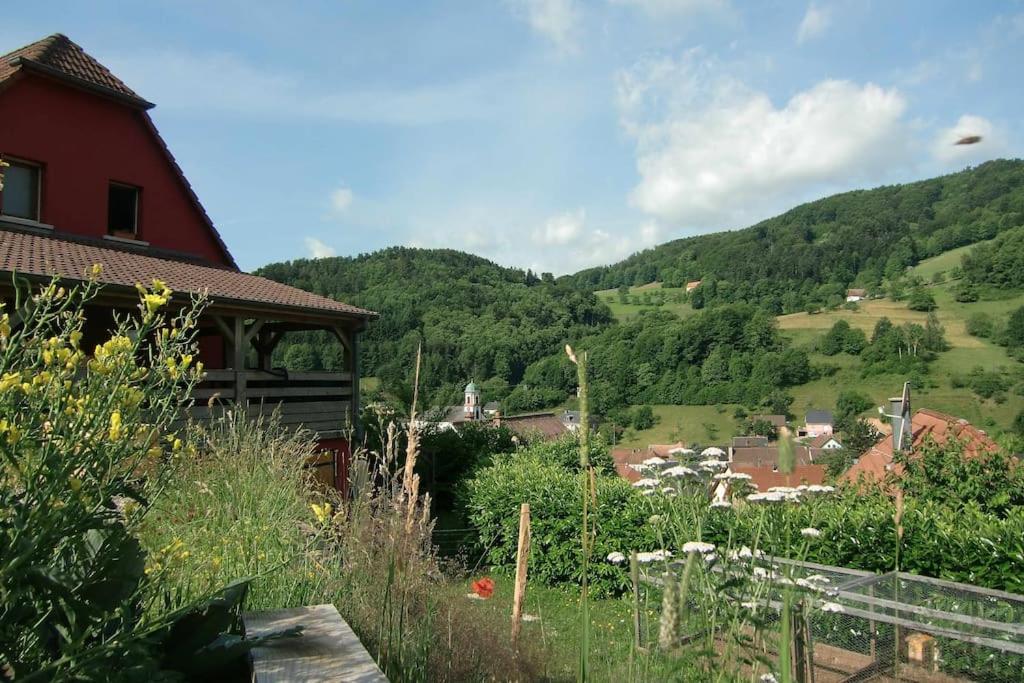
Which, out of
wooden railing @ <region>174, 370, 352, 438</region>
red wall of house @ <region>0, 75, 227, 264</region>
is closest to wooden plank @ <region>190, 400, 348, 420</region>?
wooden railing @ <region>174, 370, 352, 438</region>

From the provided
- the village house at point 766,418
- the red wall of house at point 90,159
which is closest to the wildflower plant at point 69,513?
the red wall of house at point 90,159

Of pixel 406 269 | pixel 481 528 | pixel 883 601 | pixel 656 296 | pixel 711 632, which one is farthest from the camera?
pixel 656 296

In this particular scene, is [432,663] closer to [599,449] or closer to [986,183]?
[599,449]

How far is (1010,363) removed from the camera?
71188 millimetres

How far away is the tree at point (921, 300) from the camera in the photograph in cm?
8756

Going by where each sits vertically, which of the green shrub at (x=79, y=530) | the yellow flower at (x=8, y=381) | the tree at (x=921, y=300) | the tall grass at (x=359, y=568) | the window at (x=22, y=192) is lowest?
the tall grass at (x=359, y=568)

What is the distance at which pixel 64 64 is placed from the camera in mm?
13602

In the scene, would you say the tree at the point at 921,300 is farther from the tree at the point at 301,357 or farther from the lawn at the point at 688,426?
the tree at the point at 301,357

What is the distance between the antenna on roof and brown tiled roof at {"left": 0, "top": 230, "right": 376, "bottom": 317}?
918 cm

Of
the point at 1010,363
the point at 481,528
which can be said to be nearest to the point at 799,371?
the point at 1010,363

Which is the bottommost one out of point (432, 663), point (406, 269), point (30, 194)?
point (432, 663)

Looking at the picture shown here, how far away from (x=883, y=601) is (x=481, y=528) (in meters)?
7.40

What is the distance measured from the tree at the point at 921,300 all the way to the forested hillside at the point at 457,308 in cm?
4321

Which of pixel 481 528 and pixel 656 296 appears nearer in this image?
pixel 481 528
